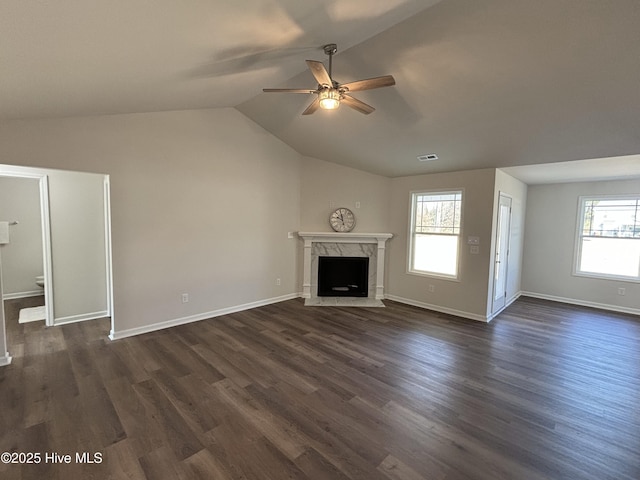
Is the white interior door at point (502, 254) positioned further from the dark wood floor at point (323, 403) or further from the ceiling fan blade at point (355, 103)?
the ceiling fan blade at point (355, 103)

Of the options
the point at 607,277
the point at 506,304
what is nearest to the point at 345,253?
the point at 506,304

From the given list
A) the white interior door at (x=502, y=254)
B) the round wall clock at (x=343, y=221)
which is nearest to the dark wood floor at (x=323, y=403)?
the white interior door at (x=502, y=254)

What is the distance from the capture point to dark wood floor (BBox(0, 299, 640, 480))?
1.85 metres

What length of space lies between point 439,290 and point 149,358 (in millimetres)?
4484

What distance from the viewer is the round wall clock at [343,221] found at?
574 cm

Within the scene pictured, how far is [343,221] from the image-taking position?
5750mm

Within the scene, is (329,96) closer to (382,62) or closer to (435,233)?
(382,62)

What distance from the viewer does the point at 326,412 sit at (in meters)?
2.34

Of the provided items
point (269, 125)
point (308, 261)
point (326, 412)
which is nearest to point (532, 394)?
point (326, 412)

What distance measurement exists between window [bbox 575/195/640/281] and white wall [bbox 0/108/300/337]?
5.91 m

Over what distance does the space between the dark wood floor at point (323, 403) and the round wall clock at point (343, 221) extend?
2233 mm

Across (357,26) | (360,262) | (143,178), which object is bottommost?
(360,262)

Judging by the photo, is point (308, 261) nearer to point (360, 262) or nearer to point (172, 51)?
point (360, 262)

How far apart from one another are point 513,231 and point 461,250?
64.0 inches
